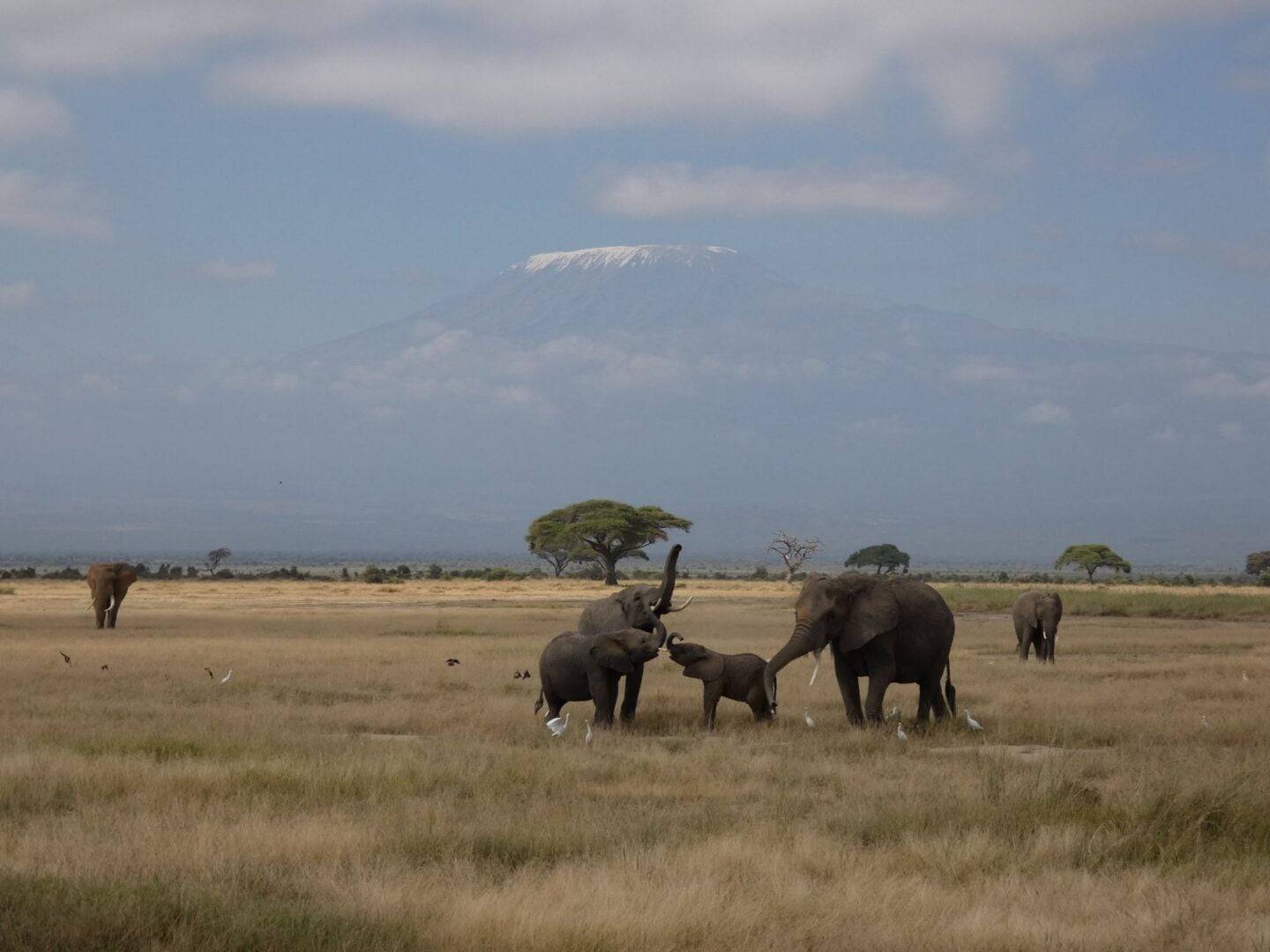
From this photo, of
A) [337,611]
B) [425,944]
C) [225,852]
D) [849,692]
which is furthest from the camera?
[337,611]

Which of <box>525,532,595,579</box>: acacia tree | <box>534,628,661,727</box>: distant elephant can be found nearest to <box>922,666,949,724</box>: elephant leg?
<box>534,628,661,727</box>: distant elephant

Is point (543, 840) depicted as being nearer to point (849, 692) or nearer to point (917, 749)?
point (917, 749)

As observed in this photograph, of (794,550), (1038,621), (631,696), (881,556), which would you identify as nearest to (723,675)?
(631,696)

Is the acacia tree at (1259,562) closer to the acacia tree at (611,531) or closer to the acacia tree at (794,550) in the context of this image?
the acacia tree at (794,550)

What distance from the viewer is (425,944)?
7223 millimetres

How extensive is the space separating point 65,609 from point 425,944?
4272 centimetres

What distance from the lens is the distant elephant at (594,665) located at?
16.0 m

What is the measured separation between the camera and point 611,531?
9350 centimetres

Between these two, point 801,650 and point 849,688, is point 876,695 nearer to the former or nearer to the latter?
point 849,688

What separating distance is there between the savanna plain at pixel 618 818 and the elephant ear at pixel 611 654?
0.79m

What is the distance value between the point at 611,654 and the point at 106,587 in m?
23.4

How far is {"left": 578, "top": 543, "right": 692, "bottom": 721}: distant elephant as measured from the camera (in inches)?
656

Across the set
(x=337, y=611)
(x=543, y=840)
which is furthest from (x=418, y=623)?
(x=543, y=840)

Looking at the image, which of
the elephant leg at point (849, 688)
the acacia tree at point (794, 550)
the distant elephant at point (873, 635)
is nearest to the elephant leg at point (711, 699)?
the distant elephant at point (873, 635)
